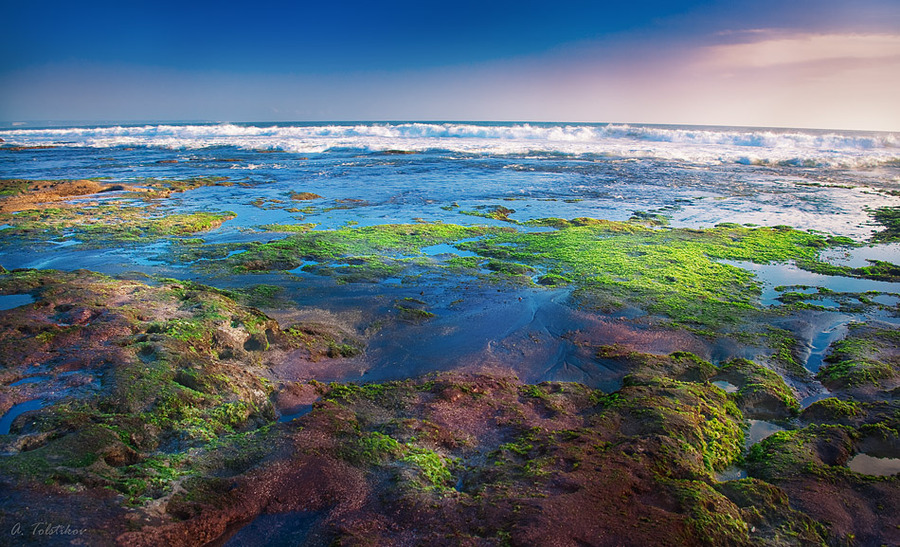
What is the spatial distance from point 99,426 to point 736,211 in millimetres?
25766

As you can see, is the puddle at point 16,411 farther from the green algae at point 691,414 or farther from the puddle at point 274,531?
the green algae at point 691,414

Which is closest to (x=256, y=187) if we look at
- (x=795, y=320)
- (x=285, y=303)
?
(x=285, y=303)

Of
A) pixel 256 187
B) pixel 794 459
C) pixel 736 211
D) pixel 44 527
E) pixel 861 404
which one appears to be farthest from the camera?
pixel 256 187

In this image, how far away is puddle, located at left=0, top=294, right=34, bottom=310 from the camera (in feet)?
29.9

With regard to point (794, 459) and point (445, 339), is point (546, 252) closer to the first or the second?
point (445, 339)

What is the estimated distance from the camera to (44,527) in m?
3.93

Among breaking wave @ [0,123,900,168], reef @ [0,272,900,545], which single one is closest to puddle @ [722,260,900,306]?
reef @ [0,272,900,545]

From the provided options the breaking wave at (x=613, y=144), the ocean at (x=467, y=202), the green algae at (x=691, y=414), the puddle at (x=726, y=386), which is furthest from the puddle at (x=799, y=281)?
the breaking wave at (x=613, y=144)

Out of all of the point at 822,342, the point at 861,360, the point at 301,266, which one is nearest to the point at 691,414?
the point at 861,360

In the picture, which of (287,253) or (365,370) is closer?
(365,370)

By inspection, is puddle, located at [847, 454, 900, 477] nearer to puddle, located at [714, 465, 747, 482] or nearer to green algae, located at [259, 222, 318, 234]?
puddle, located at [714, 465, 747, 482]

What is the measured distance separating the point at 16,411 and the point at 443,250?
11501 millimetres

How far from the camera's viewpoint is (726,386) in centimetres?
787

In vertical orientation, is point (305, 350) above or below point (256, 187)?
below
